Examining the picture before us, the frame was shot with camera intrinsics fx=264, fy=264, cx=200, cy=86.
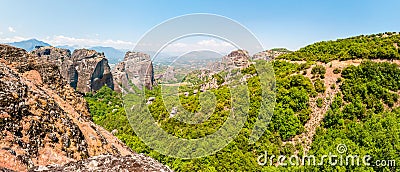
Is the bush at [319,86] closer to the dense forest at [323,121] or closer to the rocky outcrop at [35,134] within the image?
the dense forest at [323,121]

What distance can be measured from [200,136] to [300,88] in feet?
38.0

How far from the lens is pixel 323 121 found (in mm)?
24703

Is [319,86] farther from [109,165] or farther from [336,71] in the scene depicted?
[109,165]

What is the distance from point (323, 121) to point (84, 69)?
210 ft

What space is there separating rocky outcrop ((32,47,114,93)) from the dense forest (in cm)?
4582

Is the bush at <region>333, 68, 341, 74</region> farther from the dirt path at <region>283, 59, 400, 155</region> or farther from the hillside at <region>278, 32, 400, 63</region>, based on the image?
the hillside at <region>278, 32, 400, 63</region>

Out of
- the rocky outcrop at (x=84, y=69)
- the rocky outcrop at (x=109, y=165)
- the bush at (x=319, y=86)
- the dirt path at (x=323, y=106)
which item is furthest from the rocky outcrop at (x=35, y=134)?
the rocky outcrop at (x=84, y=69)

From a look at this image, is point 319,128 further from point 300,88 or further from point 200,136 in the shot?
point 200,136

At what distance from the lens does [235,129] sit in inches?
944

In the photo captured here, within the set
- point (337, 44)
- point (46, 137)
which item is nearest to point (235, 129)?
point (46, 137)

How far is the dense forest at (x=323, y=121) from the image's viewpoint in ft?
63.8

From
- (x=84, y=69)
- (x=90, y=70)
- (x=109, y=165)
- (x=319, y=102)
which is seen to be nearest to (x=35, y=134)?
(x=109, y=165)

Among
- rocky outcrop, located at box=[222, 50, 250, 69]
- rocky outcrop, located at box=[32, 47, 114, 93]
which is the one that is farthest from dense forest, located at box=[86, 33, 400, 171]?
rocky outcrop, located at box=[32, 47, 114, 93]

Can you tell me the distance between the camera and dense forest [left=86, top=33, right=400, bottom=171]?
63.8ft
